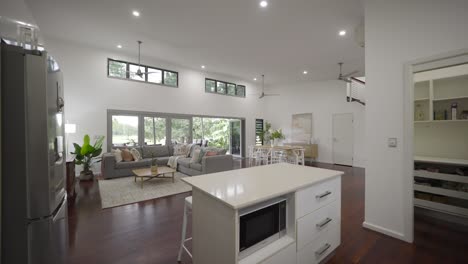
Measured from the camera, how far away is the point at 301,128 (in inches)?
343

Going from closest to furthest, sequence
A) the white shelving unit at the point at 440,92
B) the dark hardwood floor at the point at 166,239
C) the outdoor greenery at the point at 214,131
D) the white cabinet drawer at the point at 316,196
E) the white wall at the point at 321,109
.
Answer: the white cabinet drawer at the point at 316,196, the dark hardwood floor at the point at 166,239, the white shelving unit at the point at 440,92, the white wall at the point at 321,109, the outdoor greenery at the point at 214,131

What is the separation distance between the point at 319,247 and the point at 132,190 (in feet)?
12.8

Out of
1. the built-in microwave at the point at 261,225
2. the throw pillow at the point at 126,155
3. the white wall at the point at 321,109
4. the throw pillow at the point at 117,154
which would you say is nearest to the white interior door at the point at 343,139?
the white wall at the point at 321,109

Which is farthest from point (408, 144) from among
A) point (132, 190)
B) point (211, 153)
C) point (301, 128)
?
point (301, 128)

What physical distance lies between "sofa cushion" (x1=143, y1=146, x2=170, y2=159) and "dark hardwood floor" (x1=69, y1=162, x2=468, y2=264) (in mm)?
2989

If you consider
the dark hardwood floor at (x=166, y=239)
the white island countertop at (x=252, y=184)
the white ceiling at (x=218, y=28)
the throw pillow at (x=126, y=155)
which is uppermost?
the white ceiling at (x=218, y=28)

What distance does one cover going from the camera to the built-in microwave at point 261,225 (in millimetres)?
1266

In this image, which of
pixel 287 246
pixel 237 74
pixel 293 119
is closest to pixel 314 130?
pixel 293 119

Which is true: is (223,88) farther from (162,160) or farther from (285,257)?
(285,257)

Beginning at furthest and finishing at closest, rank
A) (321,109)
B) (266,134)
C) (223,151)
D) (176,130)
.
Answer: (266,134)
(321,109)
(176,130)
(223,151)

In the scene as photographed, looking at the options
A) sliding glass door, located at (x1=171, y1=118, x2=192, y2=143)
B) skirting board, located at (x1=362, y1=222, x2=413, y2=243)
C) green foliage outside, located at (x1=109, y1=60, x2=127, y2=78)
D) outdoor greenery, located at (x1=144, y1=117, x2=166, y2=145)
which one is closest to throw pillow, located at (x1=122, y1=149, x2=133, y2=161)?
outdoor greenery, located at (x1=144, y1=117, x2=166, y2=145)

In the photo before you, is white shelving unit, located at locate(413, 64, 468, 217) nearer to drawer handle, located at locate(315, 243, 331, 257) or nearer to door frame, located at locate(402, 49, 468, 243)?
door frame, located at locate(402, 49, 468, 243)

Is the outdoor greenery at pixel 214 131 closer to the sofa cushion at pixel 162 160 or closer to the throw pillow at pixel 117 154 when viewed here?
the sofa cushion at pixel 162 160

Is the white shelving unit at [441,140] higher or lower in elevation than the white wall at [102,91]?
lower
